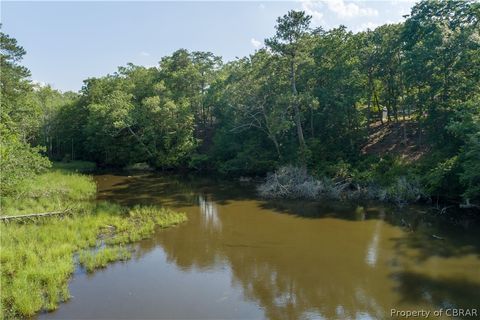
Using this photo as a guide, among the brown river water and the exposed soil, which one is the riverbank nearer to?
the brown river water

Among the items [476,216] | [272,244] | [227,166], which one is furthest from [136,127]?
[476,216]

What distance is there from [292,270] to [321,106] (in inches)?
704

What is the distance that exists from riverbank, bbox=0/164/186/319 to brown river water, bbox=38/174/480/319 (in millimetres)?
528

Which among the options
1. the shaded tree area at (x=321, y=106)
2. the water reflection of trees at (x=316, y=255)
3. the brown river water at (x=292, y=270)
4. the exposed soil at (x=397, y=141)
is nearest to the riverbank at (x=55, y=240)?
the brown river water at (x=292, y=270)

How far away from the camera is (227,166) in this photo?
32531 millimetres

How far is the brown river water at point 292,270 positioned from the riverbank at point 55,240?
0.53 meters

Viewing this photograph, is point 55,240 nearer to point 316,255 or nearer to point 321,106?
point 316,255

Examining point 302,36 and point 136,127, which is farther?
point 136,127

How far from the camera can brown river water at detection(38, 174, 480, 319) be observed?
409 inches

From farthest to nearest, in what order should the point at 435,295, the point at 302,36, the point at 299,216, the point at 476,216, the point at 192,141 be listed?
the point at 192,141, the point at 302,36, the point at 299,216, the point at 476,216, the point at 435,295

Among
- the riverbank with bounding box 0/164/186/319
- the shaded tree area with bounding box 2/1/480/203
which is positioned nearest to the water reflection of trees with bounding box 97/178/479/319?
the riverbank with bounding box 0/164/186/319

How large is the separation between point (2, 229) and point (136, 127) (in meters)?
25.9

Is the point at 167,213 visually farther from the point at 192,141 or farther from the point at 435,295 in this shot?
the point at 192,141

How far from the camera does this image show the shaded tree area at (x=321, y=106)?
20.5 metres
